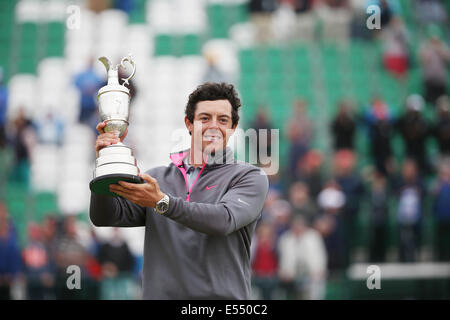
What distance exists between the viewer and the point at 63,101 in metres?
12.0

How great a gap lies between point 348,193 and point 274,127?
248cm

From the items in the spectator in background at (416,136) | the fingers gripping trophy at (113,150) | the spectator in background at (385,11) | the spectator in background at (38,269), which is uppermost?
the spectator in background at (385,11)

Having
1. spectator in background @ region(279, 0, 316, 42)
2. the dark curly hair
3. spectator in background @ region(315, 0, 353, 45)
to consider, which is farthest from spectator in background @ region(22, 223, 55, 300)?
spectator in background @ region(315, 0, 353, 45)

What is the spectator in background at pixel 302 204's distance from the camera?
7719 millimetres

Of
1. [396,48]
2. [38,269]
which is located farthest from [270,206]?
[396,48]

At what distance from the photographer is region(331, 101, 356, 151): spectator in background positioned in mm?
9180

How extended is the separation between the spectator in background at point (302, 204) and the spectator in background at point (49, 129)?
14.8ft

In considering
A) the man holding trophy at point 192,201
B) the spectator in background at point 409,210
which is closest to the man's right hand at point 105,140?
the man holding trophy at point 192,201

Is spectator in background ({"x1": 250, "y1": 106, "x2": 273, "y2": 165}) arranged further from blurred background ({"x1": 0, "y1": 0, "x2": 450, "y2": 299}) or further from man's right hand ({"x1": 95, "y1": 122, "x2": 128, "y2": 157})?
man's right hand ({"x1": 95, "y1": 122, "x2": 128, "y2": 157})

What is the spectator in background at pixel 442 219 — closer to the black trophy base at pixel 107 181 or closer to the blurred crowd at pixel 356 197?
the blurred crowd at pixel 356 197

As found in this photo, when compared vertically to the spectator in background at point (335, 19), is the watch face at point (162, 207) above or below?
below

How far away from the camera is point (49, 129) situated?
10.4 meters

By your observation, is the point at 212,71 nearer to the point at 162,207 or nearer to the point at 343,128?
the point at 343,128

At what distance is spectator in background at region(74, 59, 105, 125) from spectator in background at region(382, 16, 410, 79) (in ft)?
18.0
